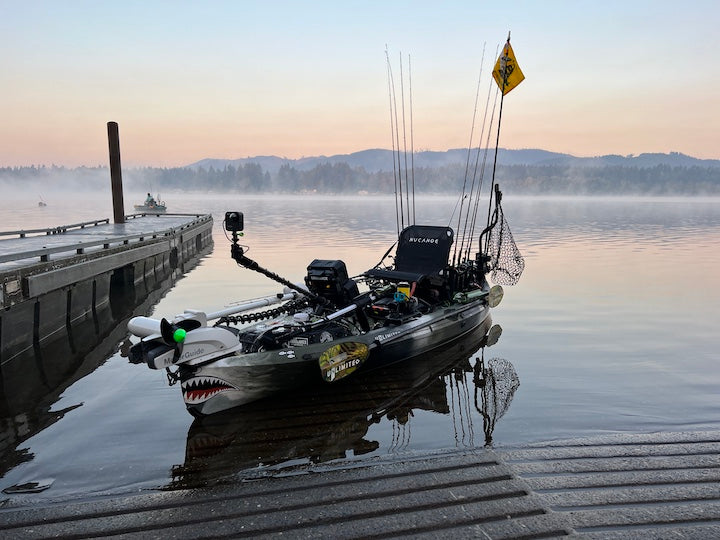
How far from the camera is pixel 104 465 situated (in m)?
7.50

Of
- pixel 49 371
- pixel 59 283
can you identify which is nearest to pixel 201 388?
pixel 49 371

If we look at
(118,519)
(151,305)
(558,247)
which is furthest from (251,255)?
(118,519)

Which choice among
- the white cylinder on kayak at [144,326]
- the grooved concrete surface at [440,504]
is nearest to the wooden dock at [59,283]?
the white cylinder on kayak at [144,326]

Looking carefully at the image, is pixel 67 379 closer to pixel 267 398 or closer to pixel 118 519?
pixel 267 398

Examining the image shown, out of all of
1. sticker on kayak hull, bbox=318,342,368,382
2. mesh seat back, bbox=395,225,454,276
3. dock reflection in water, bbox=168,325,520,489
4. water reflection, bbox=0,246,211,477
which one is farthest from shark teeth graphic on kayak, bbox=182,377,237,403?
mesh seat back, bbox=395,225,454,276

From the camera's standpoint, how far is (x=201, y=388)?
8656 millimetres

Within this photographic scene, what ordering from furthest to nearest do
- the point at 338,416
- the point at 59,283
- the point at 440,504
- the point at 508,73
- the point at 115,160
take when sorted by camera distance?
the point at 115,160 → the point at 508,73 → the point at 59,283 → the point at 338,416 → the point at 440,504

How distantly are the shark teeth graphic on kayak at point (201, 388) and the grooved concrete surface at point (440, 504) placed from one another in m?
2.11

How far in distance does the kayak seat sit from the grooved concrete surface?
6.88 m

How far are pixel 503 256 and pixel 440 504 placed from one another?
11901 mm

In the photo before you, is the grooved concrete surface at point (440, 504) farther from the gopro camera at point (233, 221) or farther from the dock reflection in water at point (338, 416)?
the gopro camera at point (233, 221)

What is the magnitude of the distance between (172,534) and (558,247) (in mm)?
37870

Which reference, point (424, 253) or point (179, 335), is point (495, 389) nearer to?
point (424, 253)

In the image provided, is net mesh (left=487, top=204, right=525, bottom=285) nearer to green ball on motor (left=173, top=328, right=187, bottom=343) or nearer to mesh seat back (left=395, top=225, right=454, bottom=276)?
mesh seat back (left=395, top=225, right=454, bottom=276)
